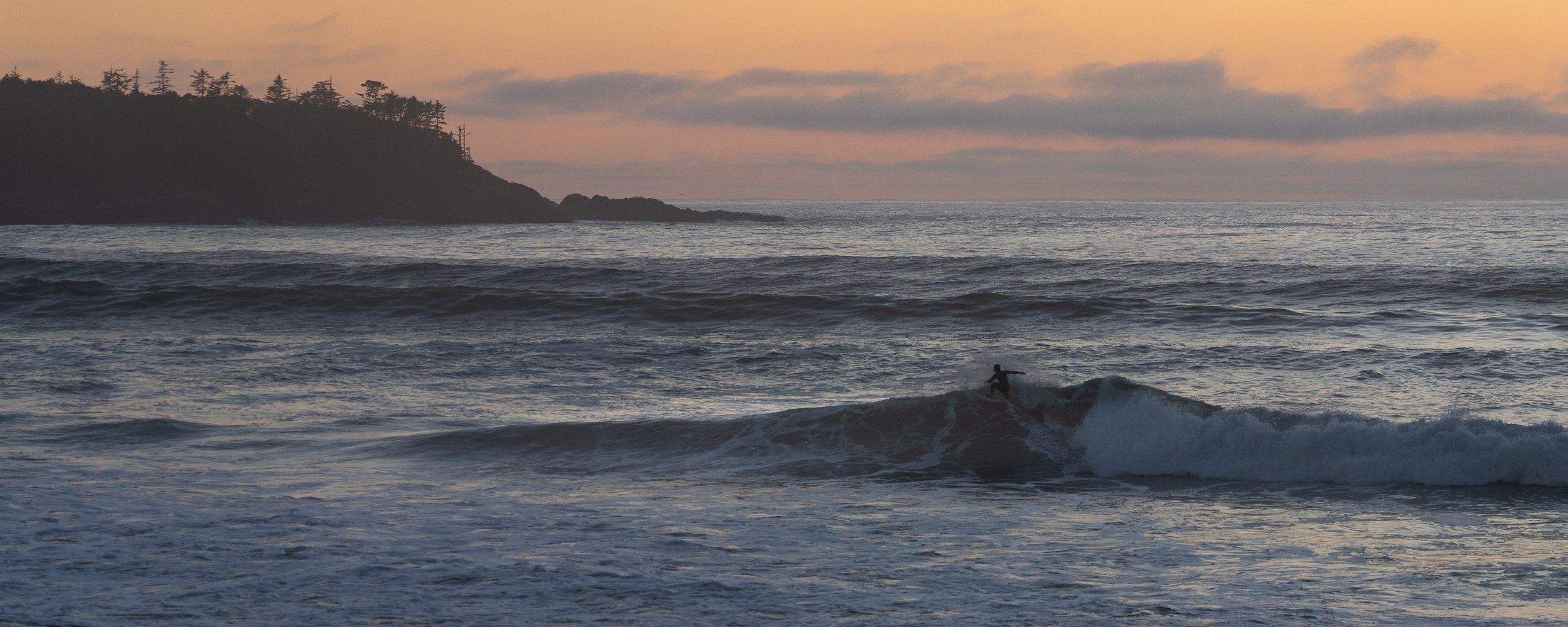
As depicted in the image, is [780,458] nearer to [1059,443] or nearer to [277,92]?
[1059,443]

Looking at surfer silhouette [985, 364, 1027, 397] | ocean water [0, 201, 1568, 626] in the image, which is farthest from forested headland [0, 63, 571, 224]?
surfer silhouette [985, 364, 1027, 397]

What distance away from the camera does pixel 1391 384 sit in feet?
58.3

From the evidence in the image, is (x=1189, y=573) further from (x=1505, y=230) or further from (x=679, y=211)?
(x=679, y=211)

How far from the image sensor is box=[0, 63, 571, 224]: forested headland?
120 m

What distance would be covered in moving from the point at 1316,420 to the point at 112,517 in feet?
43.4

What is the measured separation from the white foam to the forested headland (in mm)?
119283

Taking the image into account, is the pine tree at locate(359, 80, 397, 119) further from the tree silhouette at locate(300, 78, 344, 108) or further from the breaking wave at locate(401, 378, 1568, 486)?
the breaking wave at locate(401, 378, 1568, 486)

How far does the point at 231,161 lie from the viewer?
424ft

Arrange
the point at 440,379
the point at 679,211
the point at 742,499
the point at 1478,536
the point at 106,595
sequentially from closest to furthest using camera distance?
the point at 106,595
the point at 1478,536
the point at 742,499
the point at 440,379
the point at 679,211

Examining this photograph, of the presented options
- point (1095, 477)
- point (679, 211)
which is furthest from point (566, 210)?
point (1095, 477)

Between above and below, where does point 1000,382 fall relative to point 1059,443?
above

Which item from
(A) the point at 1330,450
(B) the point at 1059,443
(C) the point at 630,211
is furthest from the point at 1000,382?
(C) the point at 630,211

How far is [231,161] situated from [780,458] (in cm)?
13512

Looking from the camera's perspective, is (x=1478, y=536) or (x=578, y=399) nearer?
(x=1478, y=536)
